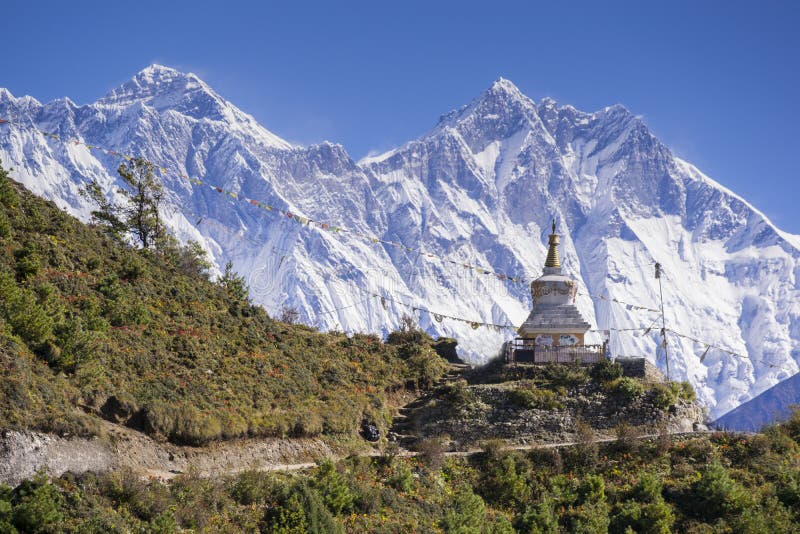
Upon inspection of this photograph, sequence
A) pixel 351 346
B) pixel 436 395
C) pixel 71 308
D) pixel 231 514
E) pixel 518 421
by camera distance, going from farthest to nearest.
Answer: pixel 351 346 < pixel 436 395 < pixel 518 421 < pixel 71 308 < pixel 231 514

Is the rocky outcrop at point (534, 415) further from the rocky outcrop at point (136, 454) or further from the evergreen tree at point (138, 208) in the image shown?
the evergreen tree at point (138, 208)

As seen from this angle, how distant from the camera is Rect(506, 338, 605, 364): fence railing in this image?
56.9 metres

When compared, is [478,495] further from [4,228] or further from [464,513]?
[4,228]

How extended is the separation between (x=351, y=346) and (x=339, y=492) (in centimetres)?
2324

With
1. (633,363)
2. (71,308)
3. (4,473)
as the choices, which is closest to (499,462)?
(633,363)

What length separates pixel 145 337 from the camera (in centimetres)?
4341

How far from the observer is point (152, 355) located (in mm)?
42406

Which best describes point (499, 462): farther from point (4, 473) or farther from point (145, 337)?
point (4, 473)

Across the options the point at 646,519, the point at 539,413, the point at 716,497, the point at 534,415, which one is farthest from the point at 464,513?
the point at 539,413

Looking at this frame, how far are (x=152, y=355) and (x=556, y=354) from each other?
25.0 meters

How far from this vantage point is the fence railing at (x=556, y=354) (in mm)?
56938

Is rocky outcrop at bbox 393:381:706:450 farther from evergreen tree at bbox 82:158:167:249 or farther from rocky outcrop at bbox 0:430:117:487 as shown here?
evergreen tree at bbox 82:158:167:249

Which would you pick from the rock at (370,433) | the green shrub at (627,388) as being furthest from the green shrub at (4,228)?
the green shrub at (627,388)

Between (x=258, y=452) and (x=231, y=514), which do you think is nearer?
(x=231, y=514)
